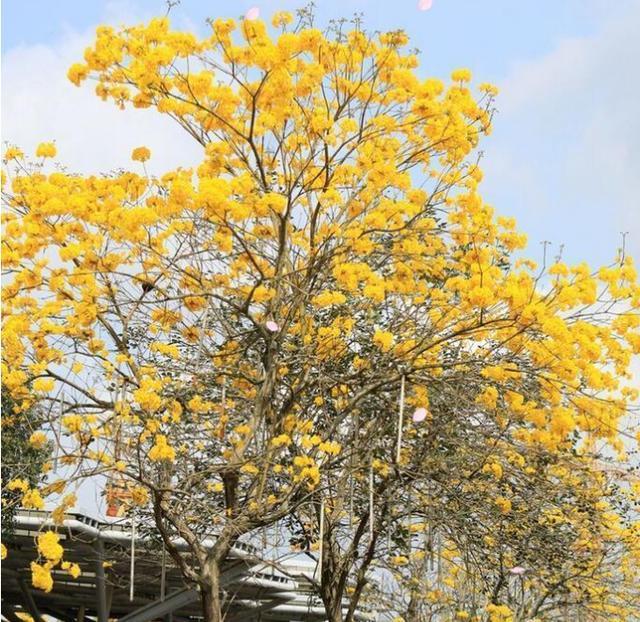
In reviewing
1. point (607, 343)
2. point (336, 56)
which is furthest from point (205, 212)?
point (607, 343)

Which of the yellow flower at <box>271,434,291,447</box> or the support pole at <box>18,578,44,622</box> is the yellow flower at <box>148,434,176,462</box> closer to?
the yellow flower at <box>271,434,291,447</box>

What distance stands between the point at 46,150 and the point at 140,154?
2.81 feet

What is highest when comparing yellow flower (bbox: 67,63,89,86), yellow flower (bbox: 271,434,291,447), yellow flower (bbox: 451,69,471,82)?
yellow flower (bbox: 451,69,471,82)

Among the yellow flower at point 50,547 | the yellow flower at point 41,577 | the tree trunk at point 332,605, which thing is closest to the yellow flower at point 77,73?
the yellow flower at point 50,547

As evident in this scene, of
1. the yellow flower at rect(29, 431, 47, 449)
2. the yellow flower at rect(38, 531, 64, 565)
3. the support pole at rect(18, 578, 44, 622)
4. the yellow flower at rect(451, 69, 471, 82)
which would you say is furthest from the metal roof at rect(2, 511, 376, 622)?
the yellow flower at rect(451, 69, 471, 82)

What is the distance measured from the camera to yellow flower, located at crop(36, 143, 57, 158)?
10.5 m

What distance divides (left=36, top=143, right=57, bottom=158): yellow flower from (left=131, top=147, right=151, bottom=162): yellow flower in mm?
737

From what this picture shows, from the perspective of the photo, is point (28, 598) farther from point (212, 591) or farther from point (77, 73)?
point (77, 73)

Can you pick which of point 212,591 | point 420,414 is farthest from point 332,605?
point 212,591

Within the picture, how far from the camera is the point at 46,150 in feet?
34.6

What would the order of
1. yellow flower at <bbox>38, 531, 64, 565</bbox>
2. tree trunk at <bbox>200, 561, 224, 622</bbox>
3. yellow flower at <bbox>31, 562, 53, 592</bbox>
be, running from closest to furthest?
yellow flower at <bbox>38, 531, 64, 565</bbox> → yellow flower at <bbox>31, 562, 53, 592</bbox> → tree trunk at <bbox>200, 561, 224, 622</bbox>

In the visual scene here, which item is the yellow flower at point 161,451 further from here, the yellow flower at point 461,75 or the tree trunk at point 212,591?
the yellow flower at point 461,75

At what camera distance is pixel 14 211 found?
1027 centimetres

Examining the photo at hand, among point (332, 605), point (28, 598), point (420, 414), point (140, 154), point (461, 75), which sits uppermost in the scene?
point (461, 75)
